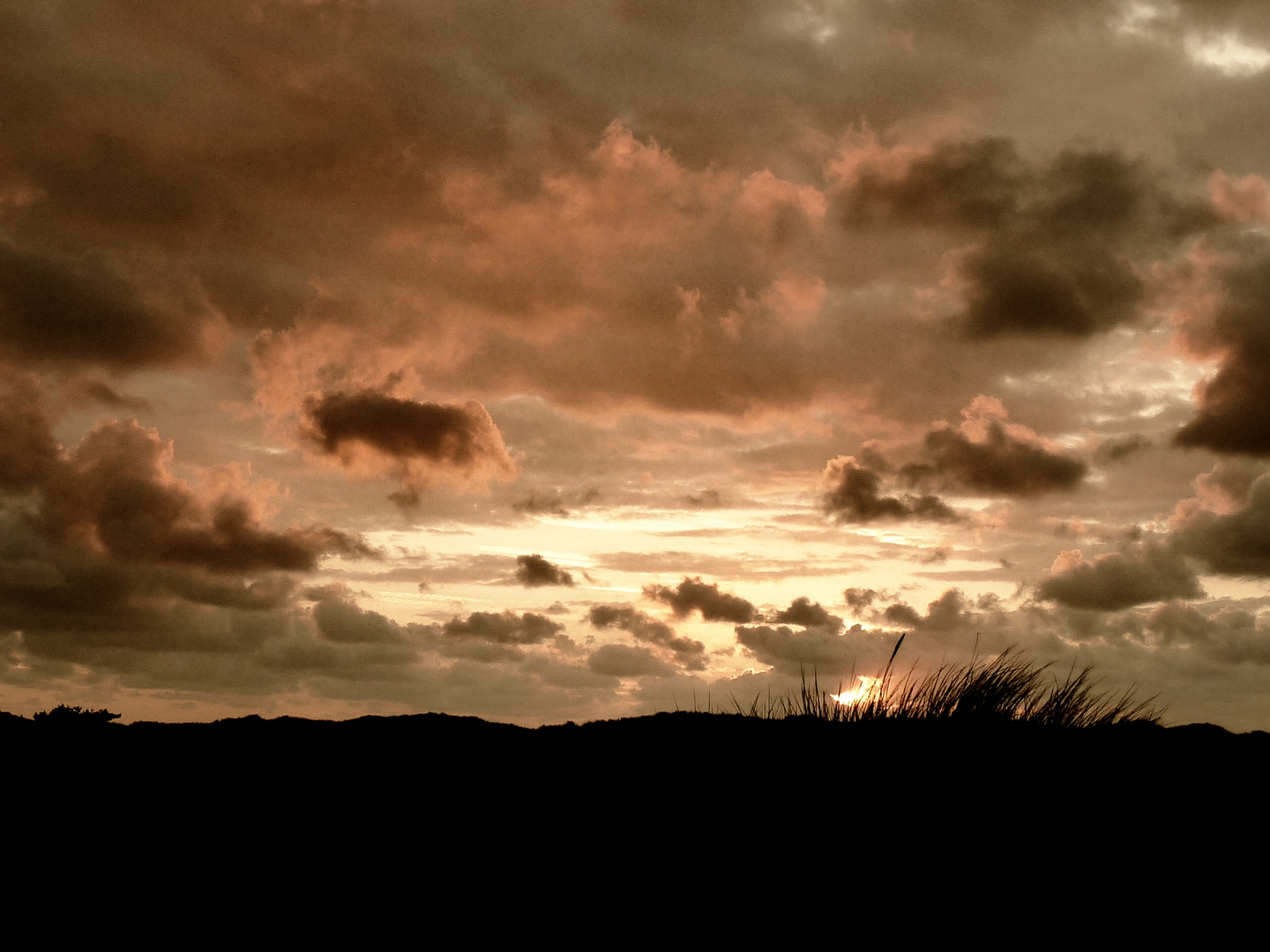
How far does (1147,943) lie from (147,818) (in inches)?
215

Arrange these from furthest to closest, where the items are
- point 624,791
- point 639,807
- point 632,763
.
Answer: point 632,763 → point 624,791 → point 639,807

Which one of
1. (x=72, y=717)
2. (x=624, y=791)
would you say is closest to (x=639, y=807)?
(x=624, y=791)

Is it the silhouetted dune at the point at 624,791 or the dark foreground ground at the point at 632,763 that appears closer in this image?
the silhouetted dune at the point at 624,791

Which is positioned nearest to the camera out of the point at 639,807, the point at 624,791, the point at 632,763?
the point at 639,807

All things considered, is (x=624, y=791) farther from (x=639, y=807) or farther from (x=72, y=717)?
(x=72, y=717)

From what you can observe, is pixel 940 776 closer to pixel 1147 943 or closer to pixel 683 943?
pixel 1147 943

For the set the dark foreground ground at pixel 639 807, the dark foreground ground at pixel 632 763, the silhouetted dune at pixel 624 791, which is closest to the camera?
the dark foreground ground at pixel 639 807

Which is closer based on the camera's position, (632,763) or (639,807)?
(639,807)

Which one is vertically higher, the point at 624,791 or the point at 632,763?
the point at 632,763

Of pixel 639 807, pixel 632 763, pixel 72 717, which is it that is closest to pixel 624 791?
pixel 639 807

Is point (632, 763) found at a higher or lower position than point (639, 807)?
higher

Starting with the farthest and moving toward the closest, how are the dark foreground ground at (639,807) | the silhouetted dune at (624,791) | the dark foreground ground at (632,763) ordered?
the dark foreground ground at (632,763), the silhouetted dune at (624,791), the dark foreground ground at (639,807)

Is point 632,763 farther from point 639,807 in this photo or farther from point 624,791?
point 639,807

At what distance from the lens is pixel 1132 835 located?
19.3 feet
